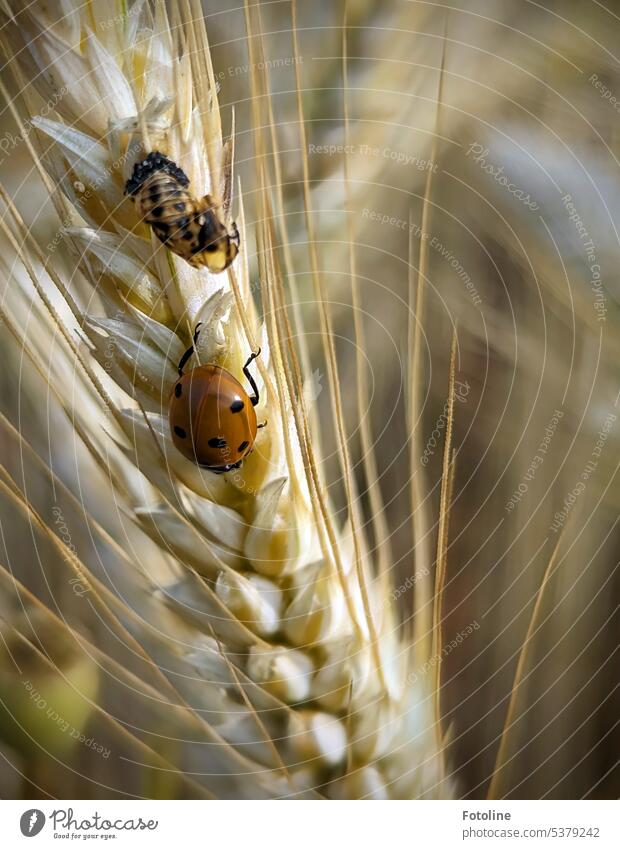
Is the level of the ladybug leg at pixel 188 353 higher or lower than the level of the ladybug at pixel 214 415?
higher

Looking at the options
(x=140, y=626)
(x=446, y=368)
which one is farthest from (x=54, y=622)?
(x=446, y=368)

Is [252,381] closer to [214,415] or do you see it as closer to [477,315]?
[214,415]

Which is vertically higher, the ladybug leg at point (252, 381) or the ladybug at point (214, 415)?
the ladybug leg at point (252, 381)

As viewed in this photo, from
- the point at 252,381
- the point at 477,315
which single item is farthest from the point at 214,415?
the point at 477,315

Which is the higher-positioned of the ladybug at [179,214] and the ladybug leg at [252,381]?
the ladybug at [179,214]

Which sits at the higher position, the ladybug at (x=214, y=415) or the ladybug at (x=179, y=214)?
the ladybug at (x=179, y=214)
